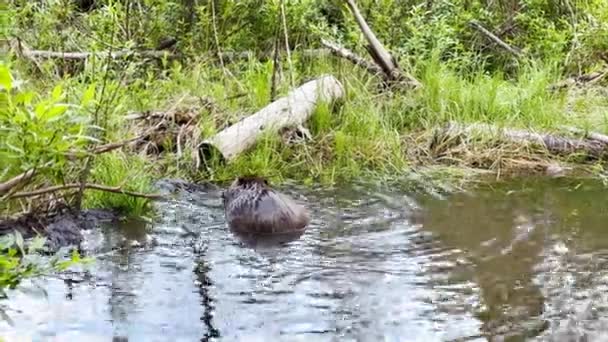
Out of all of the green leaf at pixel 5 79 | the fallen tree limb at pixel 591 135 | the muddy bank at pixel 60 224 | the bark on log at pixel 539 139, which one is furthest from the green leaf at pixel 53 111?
the fallen tree limb at pixel 591 135

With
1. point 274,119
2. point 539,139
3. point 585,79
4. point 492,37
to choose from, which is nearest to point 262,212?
point 274,119

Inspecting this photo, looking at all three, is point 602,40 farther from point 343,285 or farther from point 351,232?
point 343,285

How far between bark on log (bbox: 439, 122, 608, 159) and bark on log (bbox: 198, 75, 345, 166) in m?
0.99

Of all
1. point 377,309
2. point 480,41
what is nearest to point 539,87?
point 480,41

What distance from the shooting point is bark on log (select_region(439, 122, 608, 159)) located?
280 inches

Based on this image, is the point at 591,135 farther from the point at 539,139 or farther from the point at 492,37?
the point at 492,37

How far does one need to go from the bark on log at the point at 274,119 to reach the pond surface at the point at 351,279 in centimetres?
59

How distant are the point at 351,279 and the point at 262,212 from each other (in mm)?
→ 1021

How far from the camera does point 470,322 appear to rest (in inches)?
159

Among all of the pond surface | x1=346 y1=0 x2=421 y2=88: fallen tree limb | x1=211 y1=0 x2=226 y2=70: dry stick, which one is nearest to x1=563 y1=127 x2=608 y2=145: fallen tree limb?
the pond surface

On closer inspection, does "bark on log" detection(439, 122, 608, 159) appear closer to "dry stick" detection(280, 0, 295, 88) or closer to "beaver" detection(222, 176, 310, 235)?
"dry stick" detection(280, 0, 295, 88)

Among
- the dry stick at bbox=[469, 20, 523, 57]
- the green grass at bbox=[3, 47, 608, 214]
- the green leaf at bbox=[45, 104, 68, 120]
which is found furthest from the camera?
the dry stick at bbox=[469, 20, 523, 57]

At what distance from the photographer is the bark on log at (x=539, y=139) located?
7.11 m

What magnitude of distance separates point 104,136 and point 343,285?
2.20 metres
